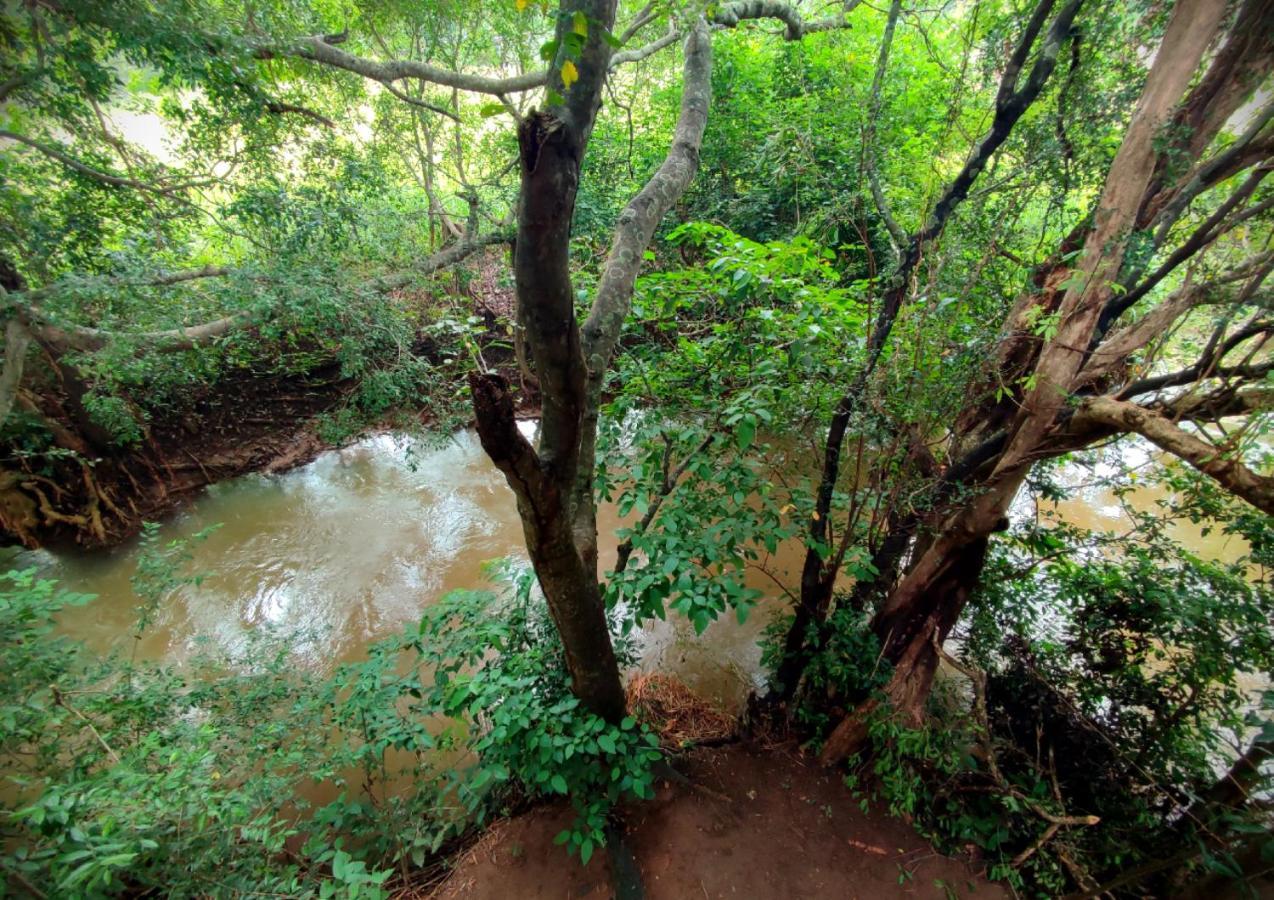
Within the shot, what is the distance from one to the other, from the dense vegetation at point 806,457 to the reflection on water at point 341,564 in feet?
2.83

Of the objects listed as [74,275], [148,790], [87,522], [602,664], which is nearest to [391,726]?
[148,790]

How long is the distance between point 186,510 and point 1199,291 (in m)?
8.93

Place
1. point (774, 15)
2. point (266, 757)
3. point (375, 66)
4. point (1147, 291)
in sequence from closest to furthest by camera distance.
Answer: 1. point (1147, 291)
2. point (266, 757)
3. point (774, 15)
4. point (375, 66)

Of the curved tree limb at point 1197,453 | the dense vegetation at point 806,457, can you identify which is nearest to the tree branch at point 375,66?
the dense vegetation at point 806,457

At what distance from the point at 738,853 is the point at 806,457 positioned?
232cm

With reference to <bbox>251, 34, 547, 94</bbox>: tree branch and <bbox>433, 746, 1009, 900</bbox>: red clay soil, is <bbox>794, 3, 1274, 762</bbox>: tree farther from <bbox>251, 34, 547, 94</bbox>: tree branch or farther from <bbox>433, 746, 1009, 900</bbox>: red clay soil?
<bbox>251, 34, 547, 94</bbox>: tree branch

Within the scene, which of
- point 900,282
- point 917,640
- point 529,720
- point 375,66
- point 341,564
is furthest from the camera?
point 341,564

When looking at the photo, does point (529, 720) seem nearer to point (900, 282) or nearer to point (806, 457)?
point (806, 457)

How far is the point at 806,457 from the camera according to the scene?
335cm

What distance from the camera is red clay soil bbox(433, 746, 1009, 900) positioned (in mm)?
2443

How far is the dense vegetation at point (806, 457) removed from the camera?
5.85ft

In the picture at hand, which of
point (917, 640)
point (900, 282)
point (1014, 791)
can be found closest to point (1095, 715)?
point (1014, 791)

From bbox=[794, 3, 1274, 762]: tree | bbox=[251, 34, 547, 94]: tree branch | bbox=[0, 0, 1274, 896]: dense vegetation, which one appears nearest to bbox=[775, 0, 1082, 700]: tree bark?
bbox=[0, 0, 1274, 896]: dense vegetation

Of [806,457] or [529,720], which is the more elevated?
[806,457]
